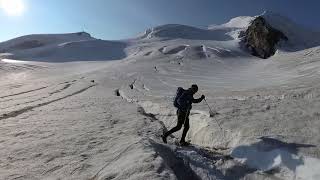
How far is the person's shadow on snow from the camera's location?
12094 millimetres

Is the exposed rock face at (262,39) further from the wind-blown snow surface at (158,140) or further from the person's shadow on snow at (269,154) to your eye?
the person's shadow on snow at (269,154)

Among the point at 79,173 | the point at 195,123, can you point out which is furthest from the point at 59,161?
the point at 195,123

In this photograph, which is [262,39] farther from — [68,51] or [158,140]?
[158,140]

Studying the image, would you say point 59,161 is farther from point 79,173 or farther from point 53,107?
point 53,107

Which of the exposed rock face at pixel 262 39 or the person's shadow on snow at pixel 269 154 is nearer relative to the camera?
the person's shadow on snow at pixel 269 154

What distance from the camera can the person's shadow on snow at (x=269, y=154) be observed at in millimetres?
12094

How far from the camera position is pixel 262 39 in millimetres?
87562

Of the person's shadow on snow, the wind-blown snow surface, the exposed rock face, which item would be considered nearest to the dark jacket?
the wind-blown snow surface

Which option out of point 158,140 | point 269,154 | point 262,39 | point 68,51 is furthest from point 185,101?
point 68,51

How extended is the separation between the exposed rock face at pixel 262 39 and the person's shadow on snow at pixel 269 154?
233 ft

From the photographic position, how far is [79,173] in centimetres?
1193

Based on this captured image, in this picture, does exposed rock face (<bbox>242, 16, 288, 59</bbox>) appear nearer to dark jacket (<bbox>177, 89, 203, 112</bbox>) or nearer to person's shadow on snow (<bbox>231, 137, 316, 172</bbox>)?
dark jacket (<bbox>177, 89, 203, 112</bbox>)

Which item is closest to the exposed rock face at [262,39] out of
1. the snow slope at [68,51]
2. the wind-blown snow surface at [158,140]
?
the snow slope at [68,51]

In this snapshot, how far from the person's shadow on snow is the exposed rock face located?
2793 inches
